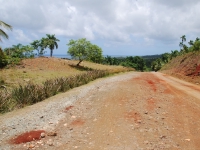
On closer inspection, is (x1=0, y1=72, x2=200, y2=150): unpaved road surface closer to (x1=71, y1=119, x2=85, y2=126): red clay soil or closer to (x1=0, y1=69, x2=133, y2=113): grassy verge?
(x1=71, y1=119, x2=85, y2=126): red clay soil

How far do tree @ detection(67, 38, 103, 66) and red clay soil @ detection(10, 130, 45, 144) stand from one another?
3920 cm

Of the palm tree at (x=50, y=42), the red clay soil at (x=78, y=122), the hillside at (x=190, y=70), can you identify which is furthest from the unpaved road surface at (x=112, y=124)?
the palm tree at (x=50, y=42)

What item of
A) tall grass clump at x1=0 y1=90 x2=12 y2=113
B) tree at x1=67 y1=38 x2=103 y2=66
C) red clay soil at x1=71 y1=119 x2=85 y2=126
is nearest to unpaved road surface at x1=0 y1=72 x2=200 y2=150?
red clay soil at x1=71 y1=119 x2=85 y2=126

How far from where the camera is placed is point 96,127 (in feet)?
26.2

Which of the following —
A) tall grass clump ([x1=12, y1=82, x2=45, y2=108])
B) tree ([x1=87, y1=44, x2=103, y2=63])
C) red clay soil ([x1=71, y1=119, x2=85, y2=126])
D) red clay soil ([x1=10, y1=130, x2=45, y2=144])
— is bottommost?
red clay soil ([x1=10, y1=130, x2=45, y2=144])

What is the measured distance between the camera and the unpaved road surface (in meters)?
6.57

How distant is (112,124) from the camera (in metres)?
8.21

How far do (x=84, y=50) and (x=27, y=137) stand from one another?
40.1 m

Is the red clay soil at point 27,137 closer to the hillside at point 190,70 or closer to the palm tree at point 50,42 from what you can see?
the hillside at point 190,70

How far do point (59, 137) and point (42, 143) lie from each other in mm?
634

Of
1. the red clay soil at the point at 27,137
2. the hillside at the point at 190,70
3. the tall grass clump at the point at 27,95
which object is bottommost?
the red clay soil at the point at 27,137

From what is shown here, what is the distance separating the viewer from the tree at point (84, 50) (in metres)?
46.6

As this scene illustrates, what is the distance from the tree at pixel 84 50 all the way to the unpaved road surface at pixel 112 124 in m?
35.0

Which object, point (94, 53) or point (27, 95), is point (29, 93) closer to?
point (27, 95)
